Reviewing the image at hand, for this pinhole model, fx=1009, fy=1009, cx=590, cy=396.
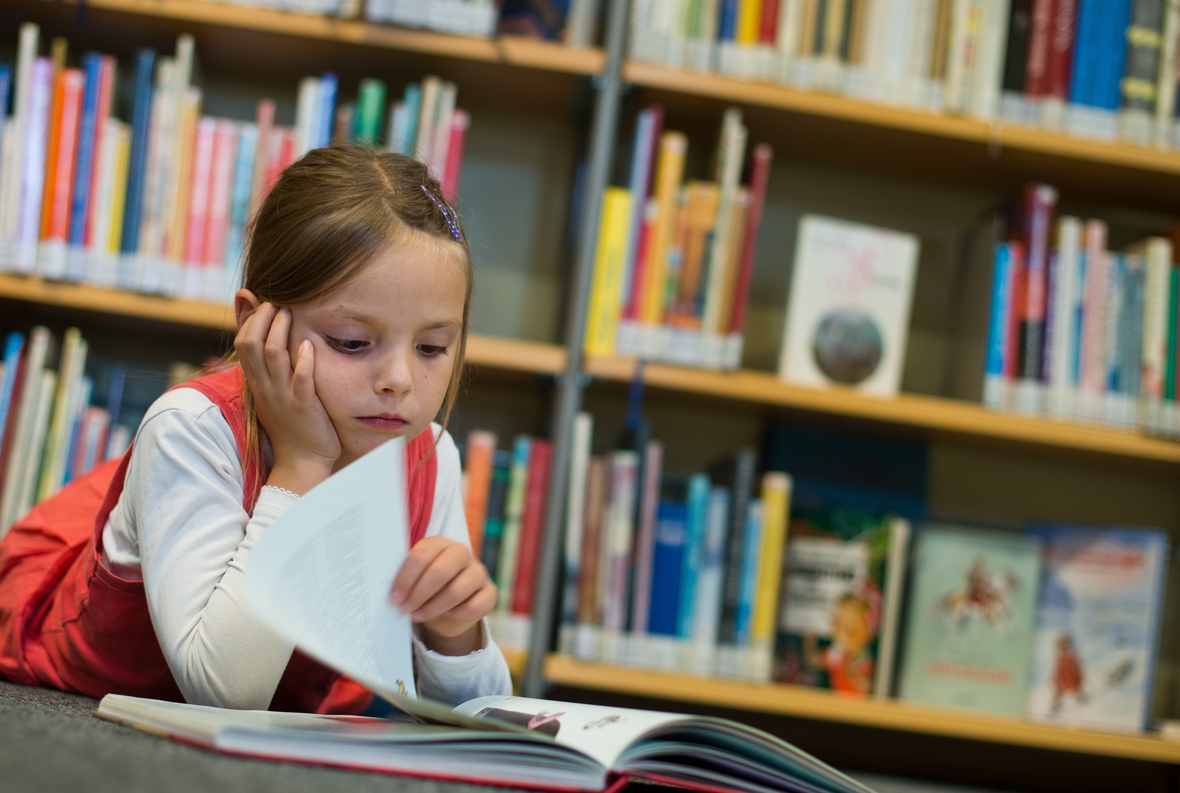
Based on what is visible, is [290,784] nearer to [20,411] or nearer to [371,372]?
[371,372]

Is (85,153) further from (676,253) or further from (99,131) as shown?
(676,253)

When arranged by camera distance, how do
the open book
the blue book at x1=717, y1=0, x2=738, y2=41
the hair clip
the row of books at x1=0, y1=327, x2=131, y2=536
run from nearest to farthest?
1. the open book
2. the hair clip
3. the row of books at x1=0, y1=327, x2=131, y2=536
4. the blue book at x1=717, y1=0, x2=738, y2=41

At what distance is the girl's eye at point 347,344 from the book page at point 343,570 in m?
0.21

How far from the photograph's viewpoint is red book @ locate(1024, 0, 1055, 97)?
158 cm

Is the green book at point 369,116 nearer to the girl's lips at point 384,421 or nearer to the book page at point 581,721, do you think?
the girl's lips at point 384,421

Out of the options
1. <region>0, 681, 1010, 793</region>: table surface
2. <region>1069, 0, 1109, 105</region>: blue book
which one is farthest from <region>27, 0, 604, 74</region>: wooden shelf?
<region>0, 681, 1010, 793</region>: table surface

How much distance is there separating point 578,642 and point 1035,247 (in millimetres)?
930

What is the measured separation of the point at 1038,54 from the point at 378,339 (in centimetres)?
127

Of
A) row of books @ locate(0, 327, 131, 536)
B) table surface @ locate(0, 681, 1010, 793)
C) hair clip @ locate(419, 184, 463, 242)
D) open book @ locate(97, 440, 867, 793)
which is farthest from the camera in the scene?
row of books @ locate(0, 327, 131, 536)

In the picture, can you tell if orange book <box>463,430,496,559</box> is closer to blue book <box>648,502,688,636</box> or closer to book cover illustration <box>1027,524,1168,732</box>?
blue book <box>648,502,688,636</box>

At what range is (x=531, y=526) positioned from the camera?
1485 mm

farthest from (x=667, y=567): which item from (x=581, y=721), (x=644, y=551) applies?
(x=581, y=721)

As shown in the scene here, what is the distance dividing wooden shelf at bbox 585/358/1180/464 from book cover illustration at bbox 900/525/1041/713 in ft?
0.61

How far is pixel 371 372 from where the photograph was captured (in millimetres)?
787
